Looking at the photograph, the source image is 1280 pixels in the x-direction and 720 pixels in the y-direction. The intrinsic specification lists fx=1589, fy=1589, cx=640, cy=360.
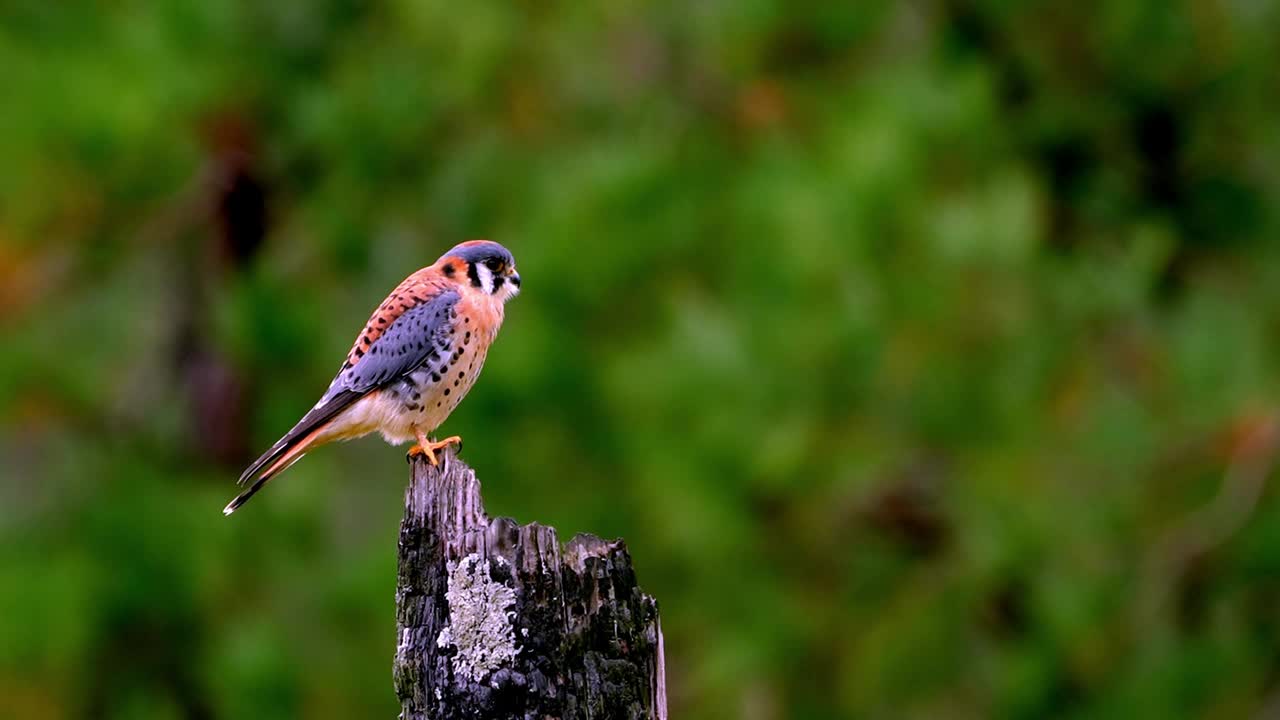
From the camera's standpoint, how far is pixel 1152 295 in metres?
5.31

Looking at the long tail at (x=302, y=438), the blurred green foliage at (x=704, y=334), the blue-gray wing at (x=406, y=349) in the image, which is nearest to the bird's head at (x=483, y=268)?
the blue-gray wing at (x=406, y=349)

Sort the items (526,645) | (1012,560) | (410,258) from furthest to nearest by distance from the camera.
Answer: (410,258) → (1012,560) → (526,645)

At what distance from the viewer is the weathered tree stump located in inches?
89.2

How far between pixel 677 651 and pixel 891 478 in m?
0.85

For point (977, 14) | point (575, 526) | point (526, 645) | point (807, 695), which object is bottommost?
point (526, 645)

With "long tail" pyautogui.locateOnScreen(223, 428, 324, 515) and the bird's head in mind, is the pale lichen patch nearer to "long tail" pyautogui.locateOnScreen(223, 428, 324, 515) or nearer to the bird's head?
"long tail" pyautogui.locateOnScreen(223, 428, 324, 515)

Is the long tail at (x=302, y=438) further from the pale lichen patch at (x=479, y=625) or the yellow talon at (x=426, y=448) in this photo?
the pale lichen patch at (x=479, y=625)

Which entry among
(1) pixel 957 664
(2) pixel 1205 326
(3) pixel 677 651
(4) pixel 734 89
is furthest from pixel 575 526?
(2) pixel 1205 326

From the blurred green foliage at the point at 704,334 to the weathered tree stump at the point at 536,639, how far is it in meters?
2.16

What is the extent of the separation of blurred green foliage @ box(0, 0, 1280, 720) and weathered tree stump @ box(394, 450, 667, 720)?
216 cm

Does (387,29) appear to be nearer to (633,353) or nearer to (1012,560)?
(633,353)

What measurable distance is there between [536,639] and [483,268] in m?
1.76

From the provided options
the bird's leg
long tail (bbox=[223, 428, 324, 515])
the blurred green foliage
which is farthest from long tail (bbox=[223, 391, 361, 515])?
the blurred green foliage

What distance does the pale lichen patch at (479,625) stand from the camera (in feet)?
7.49
